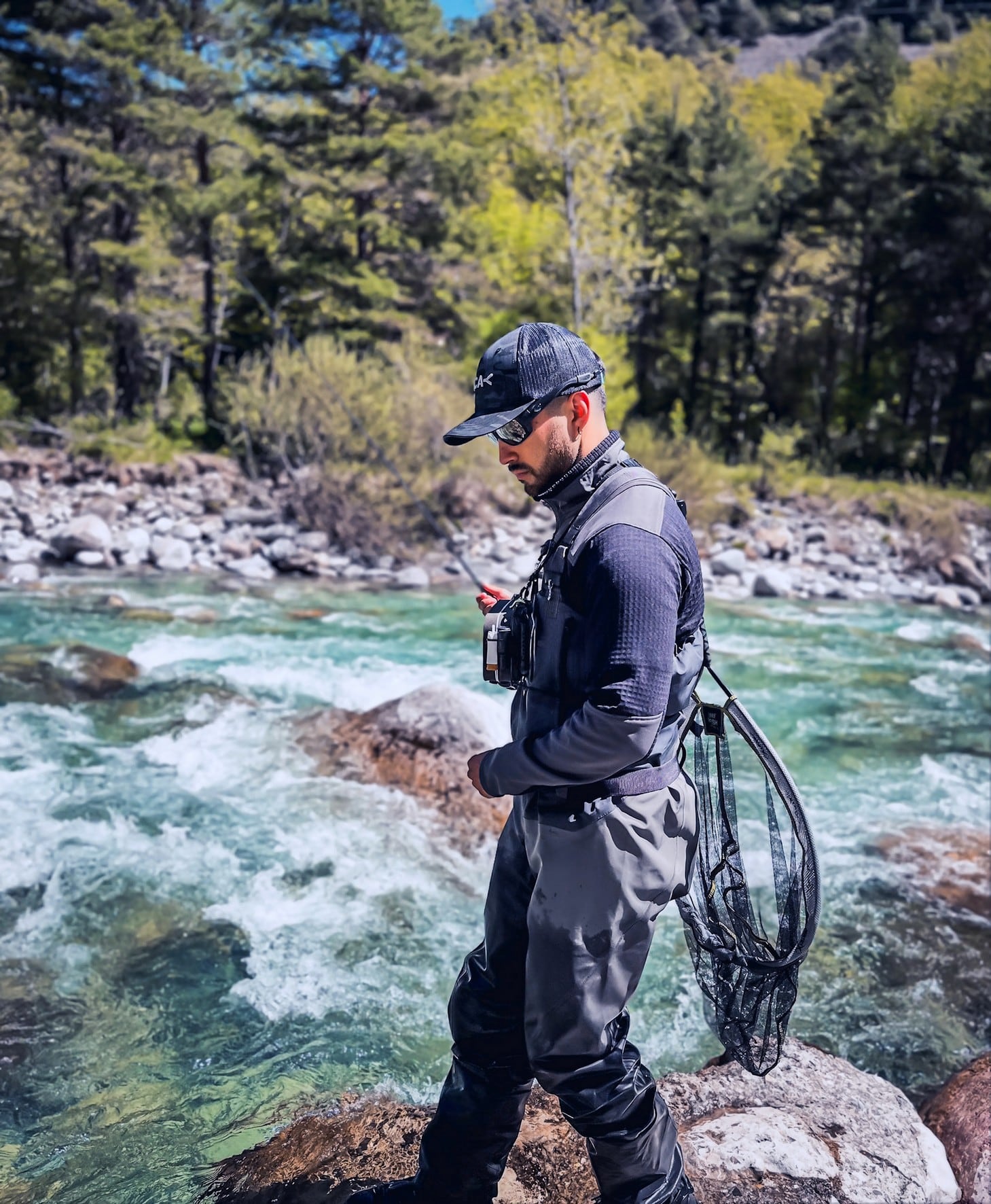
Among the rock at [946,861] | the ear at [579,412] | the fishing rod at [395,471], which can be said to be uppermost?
the ear at [579,412]

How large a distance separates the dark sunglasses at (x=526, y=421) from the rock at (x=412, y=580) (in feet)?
34.8

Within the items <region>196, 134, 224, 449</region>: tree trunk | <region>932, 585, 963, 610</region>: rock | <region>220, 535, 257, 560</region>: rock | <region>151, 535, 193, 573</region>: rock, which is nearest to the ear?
<region>151, 535, 193, 573</region>: rock

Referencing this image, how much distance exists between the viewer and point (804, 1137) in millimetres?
2654

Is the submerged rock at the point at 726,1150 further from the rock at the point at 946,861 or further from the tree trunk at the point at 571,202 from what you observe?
the tree trunk at the point at 571,202

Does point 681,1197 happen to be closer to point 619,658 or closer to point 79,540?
point 619,658

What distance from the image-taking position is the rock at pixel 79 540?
12617 millimetres

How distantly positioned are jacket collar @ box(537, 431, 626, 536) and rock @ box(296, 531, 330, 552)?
1180 centimetres

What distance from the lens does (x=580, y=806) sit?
6.38ft

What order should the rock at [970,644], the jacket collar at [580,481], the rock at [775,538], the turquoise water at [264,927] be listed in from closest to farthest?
the jacket collar at [580,481]
the turquoise water at [264,927]
the rock at [970,644]
the rock at [775,538]

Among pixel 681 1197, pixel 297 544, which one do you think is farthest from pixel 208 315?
pixel 681 1197

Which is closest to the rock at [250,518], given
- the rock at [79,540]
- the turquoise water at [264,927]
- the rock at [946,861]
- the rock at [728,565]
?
the rock at [79,540]

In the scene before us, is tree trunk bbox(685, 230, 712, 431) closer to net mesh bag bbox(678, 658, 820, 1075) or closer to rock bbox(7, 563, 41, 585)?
rock bbox(7, 563, 41, 585)

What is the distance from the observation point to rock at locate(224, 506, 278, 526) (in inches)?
569

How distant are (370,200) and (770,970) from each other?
61.1 ft
